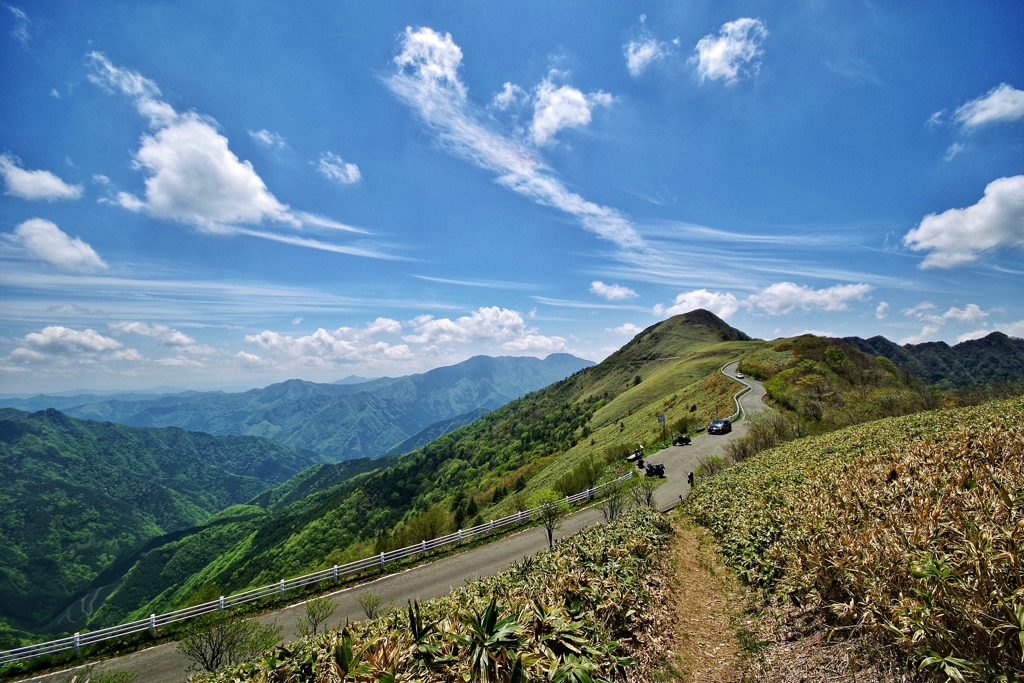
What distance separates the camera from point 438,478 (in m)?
108

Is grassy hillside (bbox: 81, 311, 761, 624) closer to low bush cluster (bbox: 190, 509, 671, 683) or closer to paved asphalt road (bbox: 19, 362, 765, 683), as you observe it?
paved asphalt road (bbox: 19, 362, 765, 683)

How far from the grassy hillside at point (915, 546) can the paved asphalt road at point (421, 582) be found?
1236cm

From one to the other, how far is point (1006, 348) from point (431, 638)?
989 ft

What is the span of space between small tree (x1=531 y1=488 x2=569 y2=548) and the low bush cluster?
1215cm

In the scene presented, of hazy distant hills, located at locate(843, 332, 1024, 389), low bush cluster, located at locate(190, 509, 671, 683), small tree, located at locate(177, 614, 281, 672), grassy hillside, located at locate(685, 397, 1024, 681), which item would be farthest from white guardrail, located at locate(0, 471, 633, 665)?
hazy distant hills, located at locate(843, 332, 1024, 389)

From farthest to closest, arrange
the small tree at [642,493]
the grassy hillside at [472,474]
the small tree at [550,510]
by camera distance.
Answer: the grassy hillside at [472,474], the small tree at [642,493], the small tree at [550,510]

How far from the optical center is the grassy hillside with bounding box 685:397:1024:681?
4.91m

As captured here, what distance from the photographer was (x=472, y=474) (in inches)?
3730

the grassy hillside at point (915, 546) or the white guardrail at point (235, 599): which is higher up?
the grassy hillside at point (915, 546)

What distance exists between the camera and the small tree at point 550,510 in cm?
2141

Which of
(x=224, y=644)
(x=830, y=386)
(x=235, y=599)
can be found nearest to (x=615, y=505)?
(x=224, y=644)

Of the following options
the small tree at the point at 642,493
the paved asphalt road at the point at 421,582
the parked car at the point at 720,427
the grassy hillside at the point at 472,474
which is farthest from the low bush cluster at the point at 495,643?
the parked car at the point at 720,427

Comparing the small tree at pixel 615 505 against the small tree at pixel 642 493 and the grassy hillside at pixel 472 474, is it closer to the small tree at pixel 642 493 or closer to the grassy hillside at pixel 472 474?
the small tree at pixel 642 493

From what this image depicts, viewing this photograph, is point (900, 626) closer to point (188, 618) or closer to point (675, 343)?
point (188, 618)
